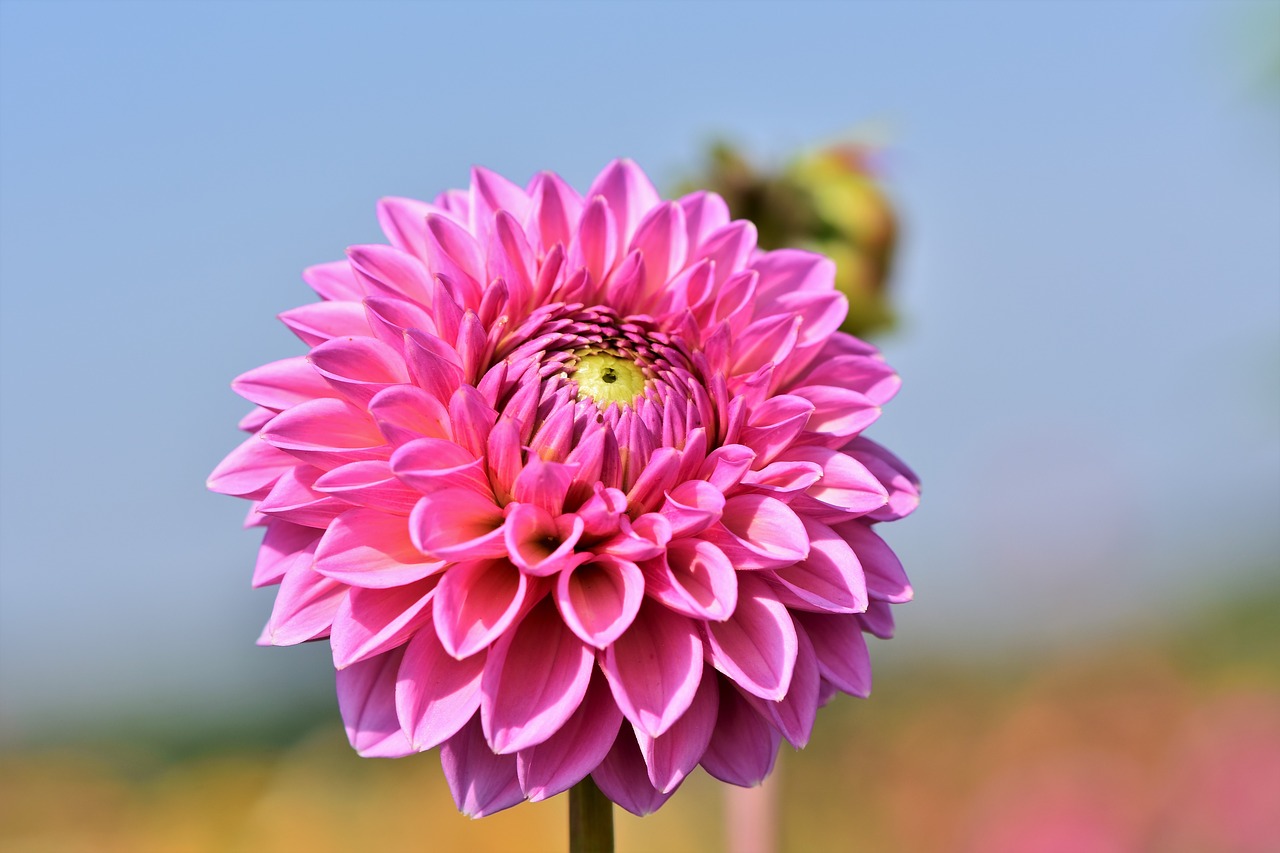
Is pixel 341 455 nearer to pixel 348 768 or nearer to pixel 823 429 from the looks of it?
pixel 823 429

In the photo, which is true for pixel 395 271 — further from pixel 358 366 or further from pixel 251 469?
pixel 251 469

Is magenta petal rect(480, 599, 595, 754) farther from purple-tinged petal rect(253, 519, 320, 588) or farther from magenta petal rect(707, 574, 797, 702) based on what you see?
purple-tinged petal rect(253, 519, 320, 588)

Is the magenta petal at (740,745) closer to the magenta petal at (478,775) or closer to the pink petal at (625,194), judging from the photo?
the magenta petal at (478,775)

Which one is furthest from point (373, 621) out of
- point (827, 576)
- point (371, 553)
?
point (827, 576)

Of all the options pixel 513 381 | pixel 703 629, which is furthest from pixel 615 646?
pixel 513 381

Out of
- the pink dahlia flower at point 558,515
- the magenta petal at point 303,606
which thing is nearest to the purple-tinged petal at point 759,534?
the pink dahlia flower at point 558,515

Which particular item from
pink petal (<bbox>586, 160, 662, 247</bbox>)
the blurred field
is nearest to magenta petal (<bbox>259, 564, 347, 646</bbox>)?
pink petal (<bbox>586, 160, 662, 247</bbox>)

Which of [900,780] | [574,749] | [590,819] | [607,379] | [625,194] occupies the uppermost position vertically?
[625,194]
